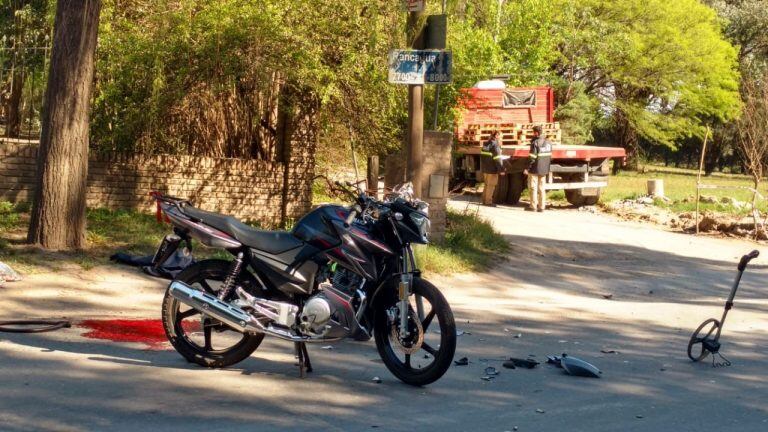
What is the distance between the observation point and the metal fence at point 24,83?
1431cm

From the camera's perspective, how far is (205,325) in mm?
7555

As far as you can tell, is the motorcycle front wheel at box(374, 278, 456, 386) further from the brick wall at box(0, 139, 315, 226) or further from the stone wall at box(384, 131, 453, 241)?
the brick wall at box(0, 139, 315, 226)

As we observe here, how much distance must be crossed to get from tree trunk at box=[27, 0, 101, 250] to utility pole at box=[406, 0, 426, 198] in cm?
392

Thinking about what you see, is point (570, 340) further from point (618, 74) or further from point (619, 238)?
point (618, 74)

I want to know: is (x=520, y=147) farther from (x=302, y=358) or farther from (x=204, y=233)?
(x=204, y=233)

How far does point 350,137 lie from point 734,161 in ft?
196

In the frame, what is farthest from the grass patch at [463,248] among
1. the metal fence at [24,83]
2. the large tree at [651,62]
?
the large tree at [651,62]

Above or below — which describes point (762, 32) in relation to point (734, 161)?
above

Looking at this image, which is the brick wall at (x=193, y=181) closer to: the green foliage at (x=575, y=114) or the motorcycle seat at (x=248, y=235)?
the motorcycle seat at (x=248, y=235)

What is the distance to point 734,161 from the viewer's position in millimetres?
70875

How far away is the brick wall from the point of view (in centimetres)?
1441

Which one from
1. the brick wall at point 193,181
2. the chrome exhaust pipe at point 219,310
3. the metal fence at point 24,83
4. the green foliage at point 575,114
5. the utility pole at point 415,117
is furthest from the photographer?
the green foliage at point 575,114

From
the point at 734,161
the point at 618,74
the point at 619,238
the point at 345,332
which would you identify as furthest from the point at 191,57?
the point at 734,161

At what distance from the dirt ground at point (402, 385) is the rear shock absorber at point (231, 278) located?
56 cm
